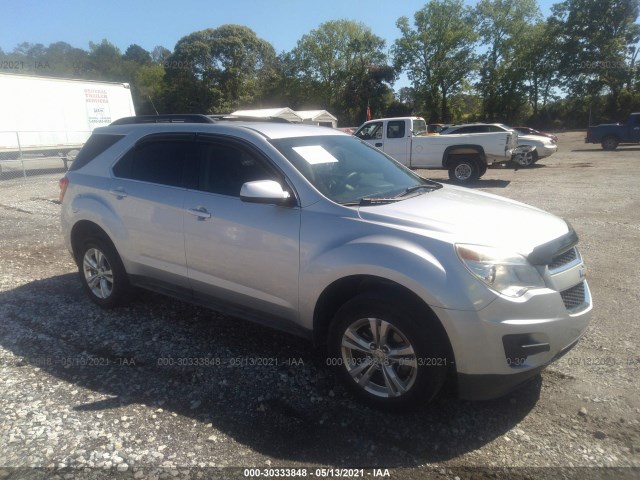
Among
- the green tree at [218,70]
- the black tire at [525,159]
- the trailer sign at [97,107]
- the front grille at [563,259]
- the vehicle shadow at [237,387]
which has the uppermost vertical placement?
the green tree at [218,70]

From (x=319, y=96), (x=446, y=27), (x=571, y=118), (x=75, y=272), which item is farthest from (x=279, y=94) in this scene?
(x=75, y=272)

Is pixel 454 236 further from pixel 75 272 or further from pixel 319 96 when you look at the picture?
pixel 319 96

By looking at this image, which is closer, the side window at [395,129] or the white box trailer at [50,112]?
the side window at [395,129]

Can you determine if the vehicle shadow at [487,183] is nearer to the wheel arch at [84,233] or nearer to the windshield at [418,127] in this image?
the windshield at [418,127]

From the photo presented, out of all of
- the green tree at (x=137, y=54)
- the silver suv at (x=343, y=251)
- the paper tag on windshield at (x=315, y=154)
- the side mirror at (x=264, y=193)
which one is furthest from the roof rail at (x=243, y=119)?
the green tree at (x=137, y=54)

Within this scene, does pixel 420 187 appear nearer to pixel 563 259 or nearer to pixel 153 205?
pixel 563 259

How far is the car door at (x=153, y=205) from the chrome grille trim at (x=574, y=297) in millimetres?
2855

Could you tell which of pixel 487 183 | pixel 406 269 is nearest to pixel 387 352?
pixel 406 269

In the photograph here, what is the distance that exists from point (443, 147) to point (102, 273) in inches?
451

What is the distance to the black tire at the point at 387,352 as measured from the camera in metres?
2.74

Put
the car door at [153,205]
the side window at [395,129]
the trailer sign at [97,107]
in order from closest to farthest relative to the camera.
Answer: the car door at [153,205], the side window at [395,129], the trailer sign at [97,107]

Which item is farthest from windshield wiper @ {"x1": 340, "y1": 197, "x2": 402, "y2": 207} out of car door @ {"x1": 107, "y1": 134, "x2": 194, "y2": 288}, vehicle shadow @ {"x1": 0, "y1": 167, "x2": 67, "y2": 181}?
vehicle shadow @ {"x1": 0, "y1": 167, "x2": 67, "y2": 181}

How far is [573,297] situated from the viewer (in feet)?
9.76

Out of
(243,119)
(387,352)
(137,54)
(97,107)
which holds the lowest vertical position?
(387,352)
